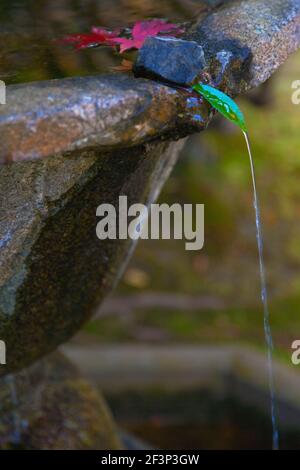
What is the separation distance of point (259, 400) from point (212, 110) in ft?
7.51

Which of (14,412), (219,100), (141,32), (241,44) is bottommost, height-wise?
(14,412)

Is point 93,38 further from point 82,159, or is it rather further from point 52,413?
point 52,413

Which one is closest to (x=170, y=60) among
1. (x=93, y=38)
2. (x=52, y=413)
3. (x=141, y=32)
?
(x=141, y=32)

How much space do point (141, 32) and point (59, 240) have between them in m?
0.53

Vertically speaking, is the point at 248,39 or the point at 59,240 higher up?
the point at 248,39

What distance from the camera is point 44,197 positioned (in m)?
1.77

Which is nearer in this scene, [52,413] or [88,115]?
[88,115]

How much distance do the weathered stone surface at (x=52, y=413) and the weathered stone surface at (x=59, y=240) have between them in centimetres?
39

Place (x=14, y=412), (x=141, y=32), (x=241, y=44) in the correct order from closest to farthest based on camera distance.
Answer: (x=241, y=44) → (x=141, y=32) → (x=14, y=412)

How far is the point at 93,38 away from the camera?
80.7 inches

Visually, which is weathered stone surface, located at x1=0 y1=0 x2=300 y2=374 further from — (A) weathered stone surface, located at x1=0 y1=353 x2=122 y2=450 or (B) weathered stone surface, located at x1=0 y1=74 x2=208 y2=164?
(A) weathered stone surface, located at x1=0 y1=353 x2=122 y2=450

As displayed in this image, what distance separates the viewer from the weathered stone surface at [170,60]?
63.4 inches
